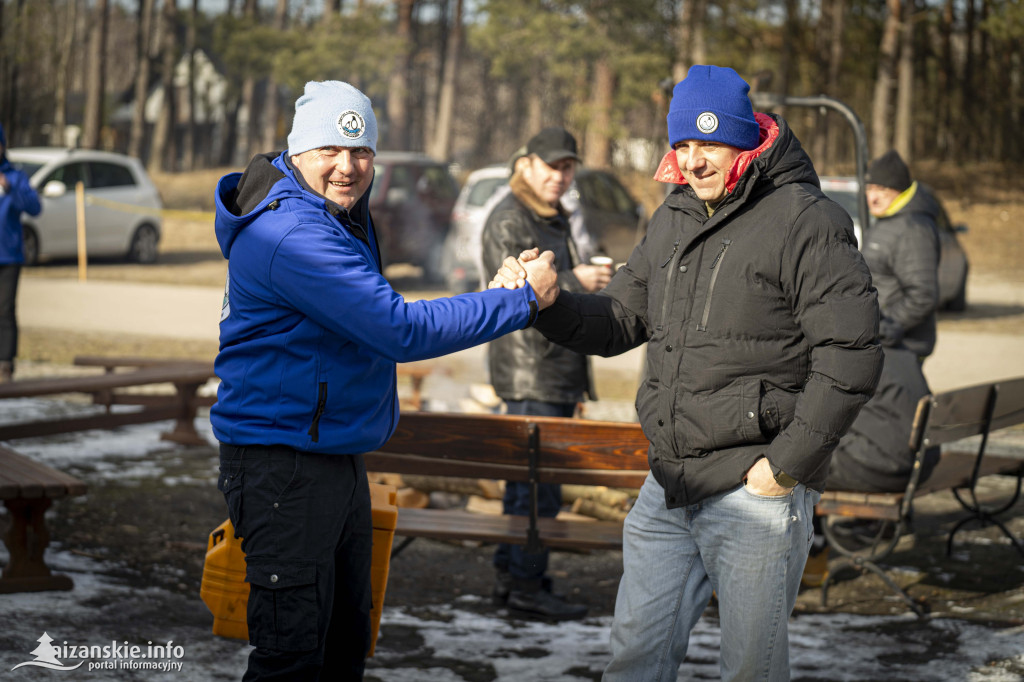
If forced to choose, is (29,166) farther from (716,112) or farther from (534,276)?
(716,112)

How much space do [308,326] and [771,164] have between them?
1240mm

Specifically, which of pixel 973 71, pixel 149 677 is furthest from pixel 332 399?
pixel 973 71

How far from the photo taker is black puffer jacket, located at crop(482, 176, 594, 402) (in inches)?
194

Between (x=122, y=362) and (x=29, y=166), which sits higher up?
(x=29, y=166)

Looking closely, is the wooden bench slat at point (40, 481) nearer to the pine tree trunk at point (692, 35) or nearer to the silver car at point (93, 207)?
the silver car at point (93, 207)

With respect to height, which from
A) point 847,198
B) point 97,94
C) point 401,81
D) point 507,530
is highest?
point 401,81

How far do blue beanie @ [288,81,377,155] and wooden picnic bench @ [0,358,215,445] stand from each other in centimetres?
→ 411

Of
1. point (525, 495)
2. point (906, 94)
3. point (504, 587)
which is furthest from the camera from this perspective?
point (906, 94)

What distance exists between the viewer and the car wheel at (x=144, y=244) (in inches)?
797

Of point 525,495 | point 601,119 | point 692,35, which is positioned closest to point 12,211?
point 525,495

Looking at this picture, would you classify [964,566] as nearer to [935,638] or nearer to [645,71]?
[935,638]

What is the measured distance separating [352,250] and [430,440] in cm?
191

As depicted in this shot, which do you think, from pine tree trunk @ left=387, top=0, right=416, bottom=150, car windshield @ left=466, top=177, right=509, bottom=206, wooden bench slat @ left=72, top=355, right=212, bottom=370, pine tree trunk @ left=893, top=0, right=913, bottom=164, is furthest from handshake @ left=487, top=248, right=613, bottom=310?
pine tree trunk @ left=387, top=0, right=416, bottom=150

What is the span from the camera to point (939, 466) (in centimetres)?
550
